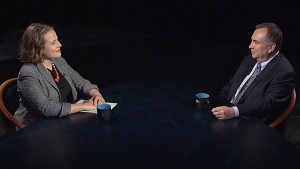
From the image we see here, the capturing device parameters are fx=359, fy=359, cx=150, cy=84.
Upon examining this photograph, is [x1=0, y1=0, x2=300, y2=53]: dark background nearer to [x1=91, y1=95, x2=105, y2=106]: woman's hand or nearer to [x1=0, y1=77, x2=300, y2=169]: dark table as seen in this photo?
[x1=0, y1=77, x2=300, y2=169]: dark table

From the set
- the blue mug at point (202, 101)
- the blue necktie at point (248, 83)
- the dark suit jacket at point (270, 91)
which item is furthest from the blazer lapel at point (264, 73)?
the blue mug at point (202, 101)

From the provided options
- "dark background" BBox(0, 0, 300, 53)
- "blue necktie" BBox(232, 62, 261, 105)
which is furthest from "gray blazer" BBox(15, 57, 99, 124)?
"dark background" BBox(0, 0, 300, 53)

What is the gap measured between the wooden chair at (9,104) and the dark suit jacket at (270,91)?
4.94 feet

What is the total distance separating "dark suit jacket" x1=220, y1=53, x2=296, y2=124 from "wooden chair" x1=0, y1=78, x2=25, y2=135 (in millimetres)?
1505

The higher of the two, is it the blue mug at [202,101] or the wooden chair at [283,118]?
the blue mug at [202,101]

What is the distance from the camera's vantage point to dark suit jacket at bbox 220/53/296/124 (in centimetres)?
239

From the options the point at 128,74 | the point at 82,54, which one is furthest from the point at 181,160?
the point at 82,54

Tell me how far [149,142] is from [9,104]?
1.10 m

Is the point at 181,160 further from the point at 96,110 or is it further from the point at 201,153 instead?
the point at 96,110

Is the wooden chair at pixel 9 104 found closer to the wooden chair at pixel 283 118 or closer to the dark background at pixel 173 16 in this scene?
the wooden chair at pixel 283 118

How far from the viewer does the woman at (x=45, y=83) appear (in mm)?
2264

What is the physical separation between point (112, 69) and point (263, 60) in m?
3.56

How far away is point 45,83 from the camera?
245 centimetres

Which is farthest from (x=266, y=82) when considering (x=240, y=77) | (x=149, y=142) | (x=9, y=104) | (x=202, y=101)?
(x=9, y=104)
